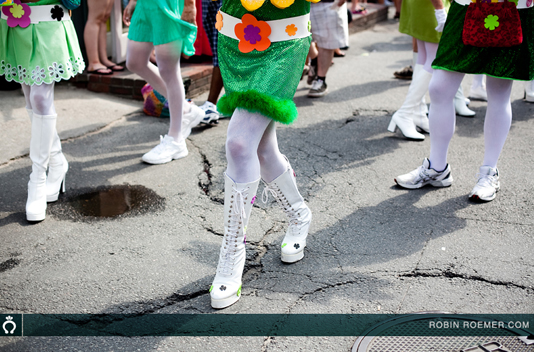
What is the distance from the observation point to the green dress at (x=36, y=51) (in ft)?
10.6

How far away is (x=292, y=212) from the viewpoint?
287 cm

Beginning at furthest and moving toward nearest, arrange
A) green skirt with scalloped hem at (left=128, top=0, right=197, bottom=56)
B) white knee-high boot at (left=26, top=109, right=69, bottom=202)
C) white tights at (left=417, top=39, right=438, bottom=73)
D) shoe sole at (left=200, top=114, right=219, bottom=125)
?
shoe sole at (left=200, top=114, right=219, bottom=125) < white tights at (left=417, top=39, right=438, bottom=73) < green skirt with scalloped hem at (left=128, top=0, right=197, bottom=56) < white knee-high boot at (left=26, top=109, right=69, bottom=202)

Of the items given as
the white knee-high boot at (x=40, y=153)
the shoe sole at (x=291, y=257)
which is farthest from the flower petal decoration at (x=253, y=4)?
the white knee-high boot at (x=40, y=153)

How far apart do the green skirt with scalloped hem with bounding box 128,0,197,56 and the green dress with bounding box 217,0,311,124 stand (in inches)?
59.3

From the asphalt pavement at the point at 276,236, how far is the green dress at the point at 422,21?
889 mm

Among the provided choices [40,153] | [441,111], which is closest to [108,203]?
[40,153]

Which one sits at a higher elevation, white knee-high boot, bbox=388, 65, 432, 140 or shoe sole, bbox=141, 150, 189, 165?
white knee-high boot, bbox=388, 65, 432, 140

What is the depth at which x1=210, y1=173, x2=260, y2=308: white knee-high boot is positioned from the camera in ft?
8.03

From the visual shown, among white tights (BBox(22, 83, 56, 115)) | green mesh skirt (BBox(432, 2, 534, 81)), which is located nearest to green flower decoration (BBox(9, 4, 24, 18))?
white tights (BBox(22, 83, 56, 115))

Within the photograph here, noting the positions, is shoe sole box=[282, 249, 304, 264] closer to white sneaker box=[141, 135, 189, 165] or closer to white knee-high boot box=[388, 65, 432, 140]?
white sneaker box=[141, 135, 189, 165]

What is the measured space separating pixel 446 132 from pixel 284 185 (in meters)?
1.40

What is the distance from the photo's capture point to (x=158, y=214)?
341 centimetres

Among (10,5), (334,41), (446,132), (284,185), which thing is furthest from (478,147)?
(10,5)

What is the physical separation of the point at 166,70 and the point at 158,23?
0.35m
